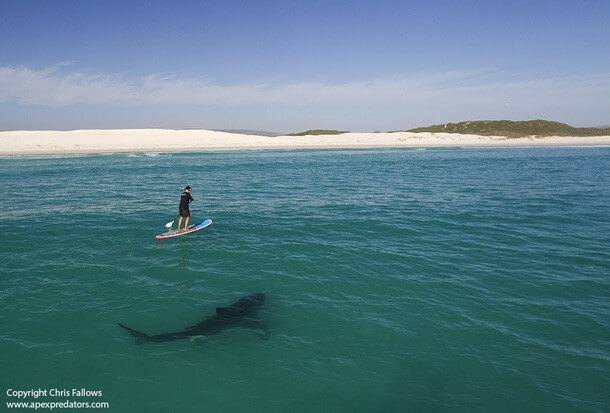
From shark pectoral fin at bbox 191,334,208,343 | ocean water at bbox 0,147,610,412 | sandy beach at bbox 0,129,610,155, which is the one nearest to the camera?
ocean water at bbox 0,147,610,412

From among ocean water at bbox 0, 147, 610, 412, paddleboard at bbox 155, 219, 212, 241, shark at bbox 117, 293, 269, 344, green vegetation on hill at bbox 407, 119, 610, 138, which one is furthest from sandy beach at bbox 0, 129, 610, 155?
shark at bbox 117, 293, 269, 344

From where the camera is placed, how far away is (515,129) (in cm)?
9906

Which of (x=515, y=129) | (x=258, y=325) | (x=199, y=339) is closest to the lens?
(x=199, y=339)

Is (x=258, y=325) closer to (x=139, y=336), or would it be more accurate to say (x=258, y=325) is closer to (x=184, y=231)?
(x=139, y=336)

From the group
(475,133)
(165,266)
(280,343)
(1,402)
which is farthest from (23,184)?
(475,133)

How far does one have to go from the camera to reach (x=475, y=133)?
98.8m

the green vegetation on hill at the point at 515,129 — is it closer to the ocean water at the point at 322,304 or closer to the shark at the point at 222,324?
the ocean water at the point at 322,304

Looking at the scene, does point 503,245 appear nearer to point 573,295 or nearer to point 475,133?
point 573,295

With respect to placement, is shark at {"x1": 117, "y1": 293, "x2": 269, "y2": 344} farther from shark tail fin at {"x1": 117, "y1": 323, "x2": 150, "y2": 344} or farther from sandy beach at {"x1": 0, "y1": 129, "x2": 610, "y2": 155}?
sandy beach at {"x1": 0, "y1": 129, "x2": 610, "y2": 155}

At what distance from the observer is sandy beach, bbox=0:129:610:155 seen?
212 feet

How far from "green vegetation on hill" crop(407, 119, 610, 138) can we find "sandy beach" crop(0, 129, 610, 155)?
20.8 ft

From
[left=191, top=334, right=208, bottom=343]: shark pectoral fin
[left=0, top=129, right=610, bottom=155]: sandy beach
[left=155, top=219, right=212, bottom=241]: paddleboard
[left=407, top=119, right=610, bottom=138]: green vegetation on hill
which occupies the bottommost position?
[left=191, top=334, right=208, bottom=343]: shark pectoral fin

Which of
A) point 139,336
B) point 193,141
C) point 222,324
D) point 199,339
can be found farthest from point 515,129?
point 139,336

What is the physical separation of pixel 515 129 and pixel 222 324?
112 metres
